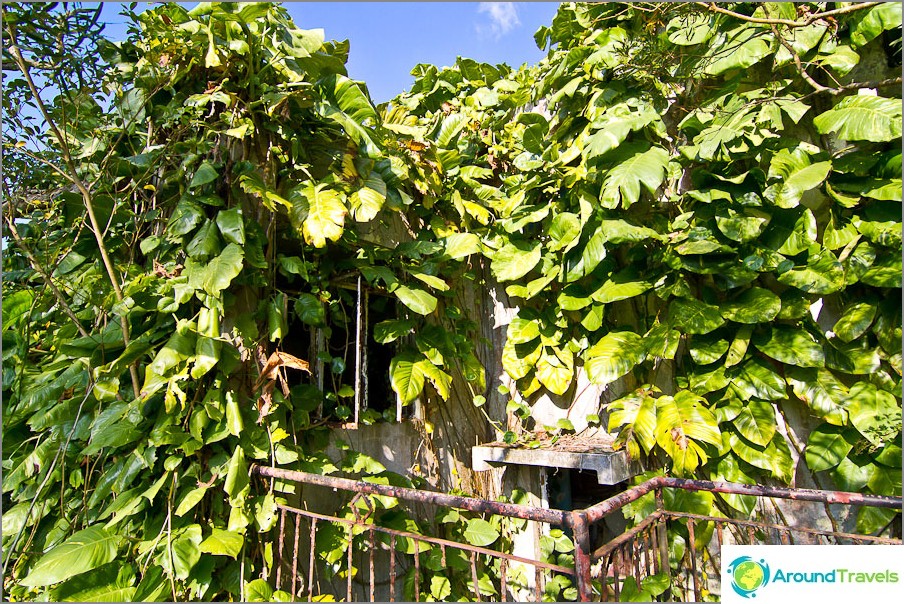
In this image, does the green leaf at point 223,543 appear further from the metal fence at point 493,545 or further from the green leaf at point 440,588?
the green leaf at point 440,588

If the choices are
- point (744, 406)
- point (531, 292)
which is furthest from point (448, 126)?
point (744, 406)

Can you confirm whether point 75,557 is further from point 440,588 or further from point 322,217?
point 440,588

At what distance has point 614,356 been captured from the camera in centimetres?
245

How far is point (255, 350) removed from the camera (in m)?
2.06

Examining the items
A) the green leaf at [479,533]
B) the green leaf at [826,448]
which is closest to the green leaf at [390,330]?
the green leaf at [479,533]

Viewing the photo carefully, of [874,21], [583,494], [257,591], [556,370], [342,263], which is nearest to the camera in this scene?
[257,591]

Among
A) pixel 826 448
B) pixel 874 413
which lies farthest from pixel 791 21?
pixel 826 448

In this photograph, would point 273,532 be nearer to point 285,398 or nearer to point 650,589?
point 285,398

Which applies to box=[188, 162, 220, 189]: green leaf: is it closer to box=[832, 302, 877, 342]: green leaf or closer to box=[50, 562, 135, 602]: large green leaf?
box=[50, 562, 135, 602]: large green leaf

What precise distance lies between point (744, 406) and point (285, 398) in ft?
6.82

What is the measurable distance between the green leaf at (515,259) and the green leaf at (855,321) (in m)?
1.44

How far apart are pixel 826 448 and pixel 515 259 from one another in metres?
1.71

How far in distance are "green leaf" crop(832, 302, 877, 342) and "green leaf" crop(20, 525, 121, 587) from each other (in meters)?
3.00

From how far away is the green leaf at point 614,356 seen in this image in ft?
7.93
